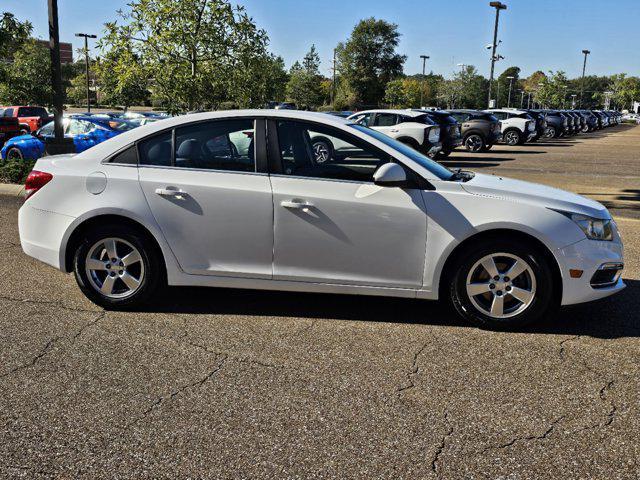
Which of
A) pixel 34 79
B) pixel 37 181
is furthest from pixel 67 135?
pixel 34 79

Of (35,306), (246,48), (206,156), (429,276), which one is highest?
(246,48)

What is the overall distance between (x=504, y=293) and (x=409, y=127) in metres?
14.6

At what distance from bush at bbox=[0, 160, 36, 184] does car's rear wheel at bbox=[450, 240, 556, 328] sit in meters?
9.47

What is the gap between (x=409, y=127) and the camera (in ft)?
61.3

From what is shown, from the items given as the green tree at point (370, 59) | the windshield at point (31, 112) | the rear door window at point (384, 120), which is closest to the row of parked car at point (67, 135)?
the rear door window at point (384, 120)

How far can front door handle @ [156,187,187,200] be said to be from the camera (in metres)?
4.80

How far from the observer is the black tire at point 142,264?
4.90 meters

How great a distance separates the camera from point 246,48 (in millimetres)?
12820

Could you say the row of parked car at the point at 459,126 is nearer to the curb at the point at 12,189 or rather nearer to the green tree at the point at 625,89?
the curb at the point at 12,189

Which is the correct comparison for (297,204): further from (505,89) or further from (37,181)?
(505,89)

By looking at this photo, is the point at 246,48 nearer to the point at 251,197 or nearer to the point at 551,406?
the point at 251,197

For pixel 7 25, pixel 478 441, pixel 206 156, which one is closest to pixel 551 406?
pixel 478 441

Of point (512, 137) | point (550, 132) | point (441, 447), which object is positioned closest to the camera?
point (441, 447)

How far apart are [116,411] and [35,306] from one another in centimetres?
214
